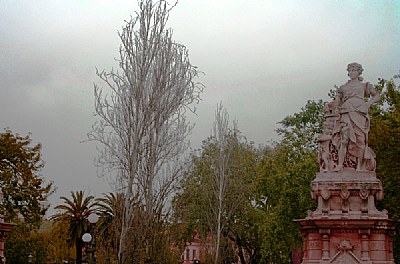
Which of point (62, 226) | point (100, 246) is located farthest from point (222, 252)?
point (100, 246)

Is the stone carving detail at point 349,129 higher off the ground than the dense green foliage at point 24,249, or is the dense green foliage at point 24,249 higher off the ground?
the stone carving detail at point 349,129

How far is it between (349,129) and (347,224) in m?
2.75

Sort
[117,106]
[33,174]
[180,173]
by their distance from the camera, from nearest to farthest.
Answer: [117,106]
[180,173]
[33,174]

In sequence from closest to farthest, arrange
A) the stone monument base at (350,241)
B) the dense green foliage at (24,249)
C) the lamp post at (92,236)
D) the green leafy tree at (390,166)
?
the stone monument base at (350,241) < the lamp post at (92,236) < the green leafy tree at (390,166) < the dense green foliage at (24,249)

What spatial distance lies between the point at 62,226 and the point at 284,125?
16.6 meters

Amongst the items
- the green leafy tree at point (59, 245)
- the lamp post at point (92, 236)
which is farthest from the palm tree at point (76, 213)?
the lamp post at point (92, 236)

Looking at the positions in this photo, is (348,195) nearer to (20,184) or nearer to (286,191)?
(286,191)

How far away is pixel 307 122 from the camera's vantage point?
126ft

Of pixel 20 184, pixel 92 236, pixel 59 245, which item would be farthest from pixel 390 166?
pixel 59 245

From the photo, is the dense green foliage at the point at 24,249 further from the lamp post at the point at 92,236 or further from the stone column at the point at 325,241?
the stone column at the point at 325,241

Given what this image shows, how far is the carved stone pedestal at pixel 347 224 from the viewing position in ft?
51.3

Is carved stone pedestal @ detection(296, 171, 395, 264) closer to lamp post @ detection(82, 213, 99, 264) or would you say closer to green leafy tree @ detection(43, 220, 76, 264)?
lamp post @ detection(82, 213, 99, 264)

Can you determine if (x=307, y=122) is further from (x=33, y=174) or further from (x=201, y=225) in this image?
(x=33, y=174)

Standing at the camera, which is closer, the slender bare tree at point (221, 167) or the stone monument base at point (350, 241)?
the stone monument base at point (350, 241)
